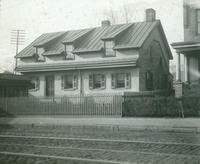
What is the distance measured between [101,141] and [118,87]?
18499 mm

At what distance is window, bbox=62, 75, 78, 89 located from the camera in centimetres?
3241

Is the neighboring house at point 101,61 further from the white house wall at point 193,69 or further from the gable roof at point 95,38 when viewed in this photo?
the white house wall at point 193,69

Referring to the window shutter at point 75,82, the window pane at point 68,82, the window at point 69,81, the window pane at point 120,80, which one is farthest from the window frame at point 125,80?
the window pane at point 68,82

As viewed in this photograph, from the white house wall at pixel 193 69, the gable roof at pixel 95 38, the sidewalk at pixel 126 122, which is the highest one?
the gable roof at pixel 95 38

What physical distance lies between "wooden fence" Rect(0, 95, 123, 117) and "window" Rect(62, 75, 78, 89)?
7.92 m

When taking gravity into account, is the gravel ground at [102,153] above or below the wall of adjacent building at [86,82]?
below

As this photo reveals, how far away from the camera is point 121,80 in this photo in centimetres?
3030

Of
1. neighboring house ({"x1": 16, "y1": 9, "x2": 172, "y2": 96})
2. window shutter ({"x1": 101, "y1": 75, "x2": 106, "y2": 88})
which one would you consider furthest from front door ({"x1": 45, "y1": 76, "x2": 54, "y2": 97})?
window shutter ({"x1": 101, "y1": 75, "x2": 106, "y2": 88})

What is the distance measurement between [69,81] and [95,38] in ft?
17.0

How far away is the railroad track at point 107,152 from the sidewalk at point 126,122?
5607 millimetres

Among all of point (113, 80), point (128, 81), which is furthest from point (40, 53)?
point (128, 81)

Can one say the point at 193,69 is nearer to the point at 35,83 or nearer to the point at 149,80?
the point at 149,80

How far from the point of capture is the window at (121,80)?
29.8 m

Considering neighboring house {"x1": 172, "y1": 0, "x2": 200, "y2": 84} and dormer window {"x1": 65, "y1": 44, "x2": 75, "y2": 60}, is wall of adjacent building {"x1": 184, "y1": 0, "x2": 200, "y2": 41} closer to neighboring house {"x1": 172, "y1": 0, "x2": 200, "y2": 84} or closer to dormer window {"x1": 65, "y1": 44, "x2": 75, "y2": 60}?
neighboring house {"x1": 172, "y1": 0, "x2": 200, "y2": 84}
